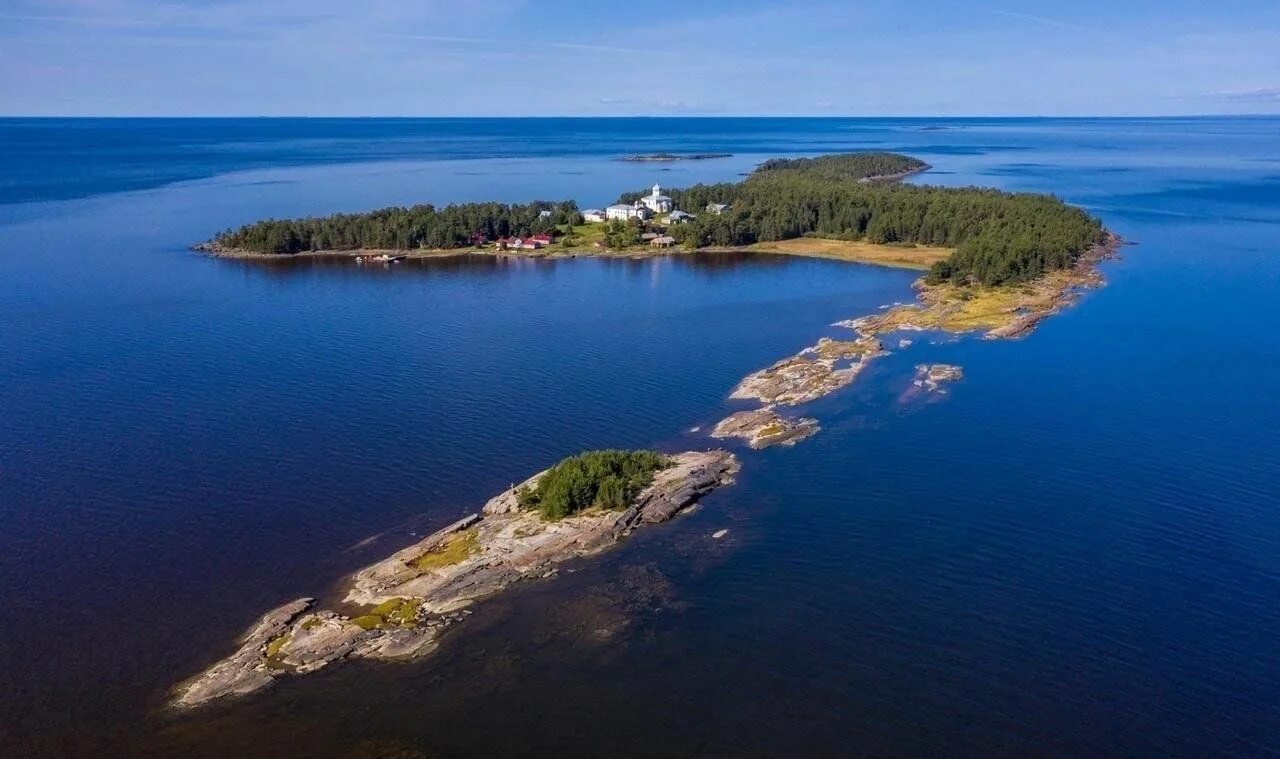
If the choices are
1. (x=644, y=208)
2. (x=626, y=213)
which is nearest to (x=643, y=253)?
(x=626, y=213)

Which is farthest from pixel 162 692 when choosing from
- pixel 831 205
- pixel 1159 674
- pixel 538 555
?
pixel 831 205

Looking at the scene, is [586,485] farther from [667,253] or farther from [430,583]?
[667,253]

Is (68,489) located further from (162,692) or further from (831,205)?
(831,205)

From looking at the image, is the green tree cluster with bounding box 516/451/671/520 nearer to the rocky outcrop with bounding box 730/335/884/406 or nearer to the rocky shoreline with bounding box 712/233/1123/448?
the rocky shoreline with bounding box 712/233/1123/448

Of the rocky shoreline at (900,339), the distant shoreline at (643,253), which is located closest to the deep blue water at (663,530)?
the rocky shoreline at (900,339)

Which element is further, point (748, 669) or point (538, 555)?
point (538, 555)

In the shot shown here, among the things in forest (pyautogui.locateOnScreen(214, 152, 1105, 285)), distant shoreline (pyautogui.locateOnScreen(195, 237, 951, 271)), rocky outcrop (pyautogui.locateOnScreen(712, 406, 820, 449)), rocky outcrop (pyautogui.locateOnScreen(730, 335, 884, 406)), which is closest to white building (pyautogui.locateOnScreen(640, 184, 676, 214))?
forest (pyautogui.locateOnScreen(214, 152, 1105, 285))
